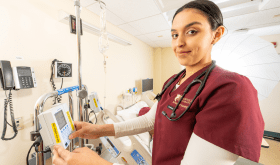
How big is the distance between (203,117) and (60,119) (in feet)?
2.17

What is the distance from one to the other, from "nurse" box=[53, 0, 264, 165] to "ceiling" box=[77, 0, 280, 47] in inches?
51.3

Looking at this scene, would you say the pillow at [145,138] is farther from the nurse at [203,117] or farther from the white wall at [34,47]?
the nurse at [203,117]

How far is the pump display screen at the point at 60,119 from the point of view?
561mm

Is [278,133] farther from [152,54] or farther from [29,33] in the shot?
[29,33]

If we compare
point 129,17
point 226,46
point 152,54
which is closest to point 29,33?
point 129,17

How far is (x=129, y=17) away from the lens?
6.32ft

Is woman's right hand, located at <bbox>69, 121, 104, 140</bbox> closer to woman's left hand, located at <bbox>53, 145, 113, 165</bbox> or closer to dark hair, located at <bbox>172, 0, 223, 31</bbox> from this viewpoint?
woman's left hand, located at <bbox>53, 145, 113, 165</bbox>

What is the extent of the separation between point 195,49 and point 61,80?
157 centimetres

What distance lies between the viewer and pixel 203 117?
0.42 metres

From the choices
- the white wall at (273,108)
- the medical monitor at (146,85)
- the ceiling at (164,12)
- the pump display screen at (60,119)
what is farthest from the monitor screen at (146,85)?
the white wall at (273,108)

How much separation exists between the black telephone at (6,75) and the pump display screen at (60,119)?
780 millimetres

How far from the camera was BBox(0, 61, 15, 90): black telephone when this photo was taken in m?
0.95

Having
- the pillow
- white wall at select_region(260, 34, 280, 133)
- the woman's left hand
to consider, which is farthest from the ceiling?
the pillow

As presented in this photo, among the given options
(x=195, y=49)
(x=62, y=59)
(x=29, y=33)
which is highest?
(x=29, y=33)
